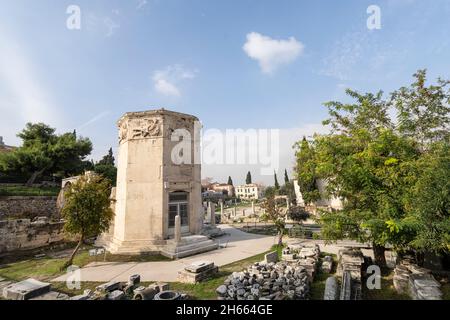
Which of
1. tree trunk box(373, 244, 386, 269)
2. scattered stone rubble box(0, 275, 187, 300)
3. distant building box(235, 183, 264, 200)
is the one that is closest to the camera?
scattered stone rubble box(0, 275, 187, 300)

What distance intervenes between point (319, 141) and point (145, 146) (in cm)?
1010

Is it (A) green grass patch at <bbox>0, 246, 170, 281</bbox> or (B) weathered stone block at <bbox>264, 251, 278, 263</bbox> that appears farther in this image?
(A) green grass patch at <bbox>0, 246, 170, 281</bbox>

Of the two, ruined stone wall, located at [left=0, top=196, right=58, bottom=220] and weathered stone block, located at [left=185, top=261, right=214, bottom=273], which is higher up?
ruined stone wall, located at [left=0, top=196, right=58, bottom=220]

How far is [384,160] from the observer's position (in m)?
7.27

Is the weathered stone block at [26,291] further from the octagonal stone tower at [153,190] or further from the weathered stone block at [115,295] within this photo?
the octagonal stone tower at [153,190]

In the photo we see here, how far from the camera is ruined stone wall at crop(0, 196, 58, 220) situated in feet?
74.4

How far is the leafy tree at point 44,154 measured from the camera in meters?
26.9

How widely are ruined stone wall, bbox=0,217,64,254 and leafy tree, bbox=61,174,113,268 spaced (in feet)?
18.7

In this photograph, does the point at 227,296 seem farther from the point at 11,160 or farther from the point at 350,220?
the point at 11,160

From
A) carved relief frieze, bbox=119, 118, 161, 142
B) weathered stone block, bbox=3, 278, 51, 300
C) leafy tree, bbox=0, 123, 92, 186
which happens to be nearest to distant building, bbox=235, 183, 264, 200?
leafy tree, bbox=0, 123, 92, 186

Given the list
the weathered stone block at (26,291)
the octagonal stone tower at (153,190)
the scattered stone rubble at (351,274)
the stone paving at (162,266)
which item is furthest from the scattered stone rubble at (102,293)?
the octagonal stone tower at (153,190)

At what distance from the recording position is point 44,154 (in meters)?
28.6

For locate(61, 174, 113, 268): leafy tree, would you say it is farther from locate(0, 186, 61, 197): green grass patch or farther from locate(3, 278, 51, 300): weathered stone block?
locate(0, 186, 61, 197): green grass patch

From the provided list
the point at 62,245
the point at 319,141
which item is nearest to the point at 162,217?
the point at 62,245
